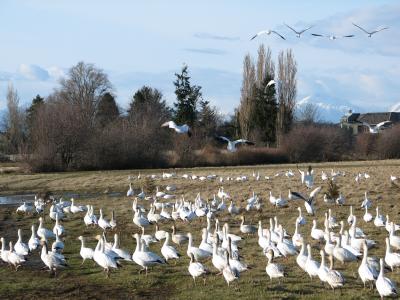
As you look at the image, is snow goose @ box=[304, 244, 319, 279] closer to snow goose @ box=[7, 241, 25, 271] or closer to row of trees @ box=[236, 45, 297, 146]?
snow goose @ box=[7, 241, 25, 271]

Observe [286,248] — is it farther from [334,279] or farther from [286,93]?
[286,93]

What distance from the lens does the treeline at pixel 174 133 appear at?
174 ft

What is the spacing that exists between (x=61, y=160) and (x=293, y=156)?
22.4 m

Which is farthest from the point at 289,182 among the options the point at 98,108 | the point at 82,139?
the point at 98,108

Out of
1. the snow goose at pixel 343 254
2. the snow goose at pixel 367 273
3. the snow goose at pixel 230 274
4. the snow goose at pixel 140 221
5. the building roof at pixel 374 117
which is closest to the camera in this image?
the snow goose at pixel 367 273

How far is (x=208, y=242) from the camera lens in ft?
47.1

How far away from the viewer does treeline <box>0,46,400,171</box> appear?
5303 centimetres

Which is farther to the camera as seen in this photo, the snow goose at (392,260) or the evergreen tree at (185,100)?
the evergreen tree at (185,100)

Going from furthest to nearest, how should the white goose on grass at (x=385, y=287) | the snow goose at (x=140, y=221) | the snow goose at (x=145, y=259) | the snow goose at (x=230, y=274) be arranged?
the snow goose at (x=140, y=221)
the snow goose at (x=145, y=259)
the snow goose at (x=230, y=274)
the white goose on grass at (x=385, y=287)

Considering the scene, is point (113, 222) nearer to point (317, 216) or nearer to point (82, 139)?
point (317, 216)

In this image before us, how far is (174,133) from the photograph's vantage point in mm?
57688

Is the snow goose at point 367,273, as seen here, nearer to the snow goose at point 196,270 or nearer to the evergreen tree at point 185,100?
the snow goose at point 196,270

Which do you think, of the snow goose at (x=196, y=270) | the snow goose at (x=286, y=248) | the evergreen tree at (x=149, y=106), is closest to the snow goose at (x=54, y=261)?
the snow goose at (x=196, y=270)

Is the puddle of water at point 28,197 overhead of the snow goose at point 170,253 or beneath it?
Result: beneath
